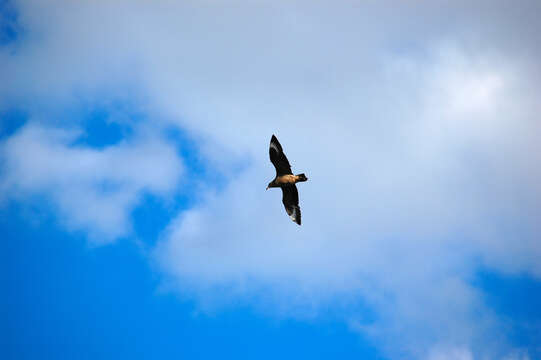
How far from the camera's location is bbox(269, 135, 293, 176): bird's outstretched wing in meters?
35.4

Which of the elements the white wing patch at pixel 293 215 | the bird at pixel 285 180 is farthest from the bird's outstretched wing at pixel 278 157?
the white wing patch at pixel 293 215

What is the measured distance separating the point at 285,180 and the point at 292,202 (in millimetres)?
2112

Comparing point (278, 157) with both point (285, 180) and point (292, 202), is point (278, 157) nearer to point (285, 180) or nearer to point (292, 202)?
point (285, 180)

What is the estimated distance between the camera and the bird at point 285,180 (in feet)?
116

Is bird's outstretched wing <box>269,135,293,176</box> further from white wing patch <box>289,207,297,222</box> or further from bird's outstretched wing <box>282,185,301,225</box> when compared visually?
white wing patch <box>289,207,297,222</box>

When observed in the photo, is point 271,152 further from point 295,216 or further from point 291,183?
point 295,216

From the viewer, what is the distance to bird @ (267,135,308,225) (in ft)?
116

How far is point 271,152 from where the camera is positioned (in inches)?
1403

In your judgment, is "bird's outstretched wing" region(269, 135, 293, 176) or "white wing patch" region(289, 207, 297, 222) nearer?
"bird's outstretched wing" region(269, 135, 293, 176)

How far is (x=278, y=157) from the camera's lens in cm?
3559

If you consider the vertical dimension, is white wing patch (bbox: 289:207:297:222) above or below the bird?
below

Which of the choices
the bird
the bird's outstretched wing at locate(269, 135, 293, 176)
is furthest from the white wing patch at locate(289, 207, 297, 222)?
the bird's outstretched wing at locate(269, 135, 293, 176)

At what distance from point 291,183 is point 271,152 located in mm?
2453

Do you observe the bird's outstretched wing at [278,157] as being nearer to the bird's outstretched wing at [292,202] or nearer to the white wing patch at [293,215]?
the bird's outstretched wing at [292,202]
